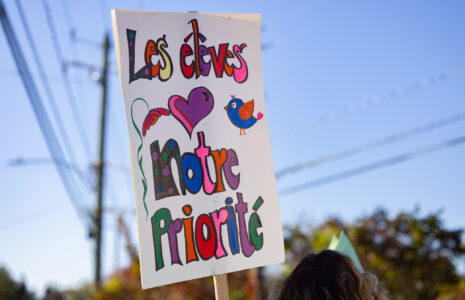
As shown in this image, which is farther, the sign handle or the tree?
the tree

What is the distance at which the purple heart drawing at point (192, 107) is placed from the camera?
246 centimetres

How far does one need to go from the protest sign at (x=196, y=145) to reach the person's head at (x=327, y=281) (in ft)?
2.47

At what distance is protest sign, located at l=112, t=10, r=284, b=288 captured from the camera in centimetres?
230

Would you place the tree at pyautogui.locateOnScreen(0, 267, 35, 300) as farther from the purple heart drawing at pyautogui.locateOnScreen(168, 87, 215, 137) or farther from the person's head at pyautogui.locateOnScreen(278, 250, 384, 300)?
the person's head at pyautogui.locateOnScreen(278, 250, 384, 300)

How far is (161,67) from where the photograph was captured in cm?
248

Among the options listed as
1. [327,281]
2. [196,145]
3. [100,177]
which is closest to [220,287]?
[196,145]

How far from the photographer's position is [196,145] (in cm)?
245

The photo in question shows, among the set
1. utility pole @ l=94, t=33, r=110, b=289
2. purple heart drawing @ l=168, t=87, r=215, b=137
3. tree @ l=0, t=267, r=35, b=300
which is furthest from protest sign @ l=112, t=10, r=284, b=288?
tree @ l=0, t=267, r=35, b=300

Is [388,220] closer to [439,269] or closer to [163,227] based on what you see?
[439,269]

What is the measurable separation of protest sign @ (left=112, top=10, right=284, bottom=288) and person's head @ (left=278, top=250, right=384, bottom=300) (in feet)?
2.47

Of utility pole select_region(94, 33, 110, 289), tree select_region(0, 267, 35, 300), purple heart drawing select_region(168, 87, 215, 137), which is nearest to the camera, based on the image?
purple heart drawing select_region(168, 87, 215, 137)

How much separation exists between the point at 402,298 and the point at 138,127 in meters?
9.68

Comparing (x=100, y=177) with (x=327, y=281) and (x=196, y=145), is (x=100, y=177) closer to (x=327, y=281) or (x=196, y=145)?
(x=196, y=145)

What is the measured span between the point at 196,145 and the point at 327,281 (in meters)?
1.08
